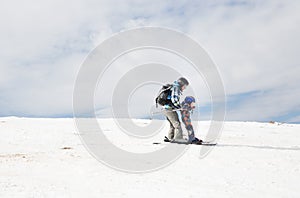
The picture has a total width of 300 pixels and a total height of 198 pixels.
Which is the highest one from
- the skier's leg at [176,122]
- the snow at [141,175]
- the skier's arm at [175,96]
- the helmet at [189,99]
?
the helmet at [189,99]

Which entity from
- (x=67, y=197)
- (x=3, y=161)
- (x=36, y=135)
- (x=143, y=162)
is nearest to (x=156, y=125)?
(x=36, y=135)

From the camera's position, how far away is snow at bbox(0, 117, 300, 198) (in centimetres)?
569

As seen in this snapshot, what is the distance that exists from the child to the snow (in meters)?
1.44

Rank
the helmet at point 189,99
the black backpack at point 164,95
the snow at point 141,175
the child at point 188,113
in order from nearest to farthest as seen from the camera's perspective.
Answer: the snow at point 141,175 < the child at point 188,113 < the black backpack at point 164,95 < the helmet at point 189,99

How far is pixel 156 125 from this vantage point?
703 inches

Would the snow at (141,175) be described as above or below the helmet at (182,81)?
below

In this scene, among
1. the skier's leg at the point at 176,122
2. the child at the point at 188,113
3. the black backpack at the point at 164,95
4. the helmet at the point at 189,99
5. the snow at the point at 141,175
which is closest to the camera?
the snow at the point at 141,175

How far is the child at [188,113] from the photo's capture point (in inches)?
487

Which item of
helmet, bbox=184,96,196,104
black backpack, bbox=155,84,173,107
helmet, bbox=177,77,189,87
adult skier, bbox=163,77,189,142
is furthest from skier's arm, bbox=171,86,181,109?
helmet, bbox=184,96,196,104

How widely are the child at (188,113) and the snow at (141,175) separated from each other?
144cm

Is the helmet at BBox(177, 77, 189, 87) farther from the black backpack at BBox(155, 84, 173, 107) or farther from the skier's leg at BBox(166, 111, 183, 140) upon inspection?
the skier's leg at BBox(166, 111, 183, 140)

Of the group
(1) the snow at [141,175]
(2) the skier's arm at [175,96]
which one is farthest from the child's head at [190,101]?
(1) the snow at [141,175]

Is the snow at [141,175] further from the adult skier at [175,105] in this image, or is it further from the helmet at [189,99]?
the helmet at [189,99]

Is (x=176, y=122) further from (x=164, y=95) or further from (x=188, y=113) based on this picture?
(x=164, y=95)
